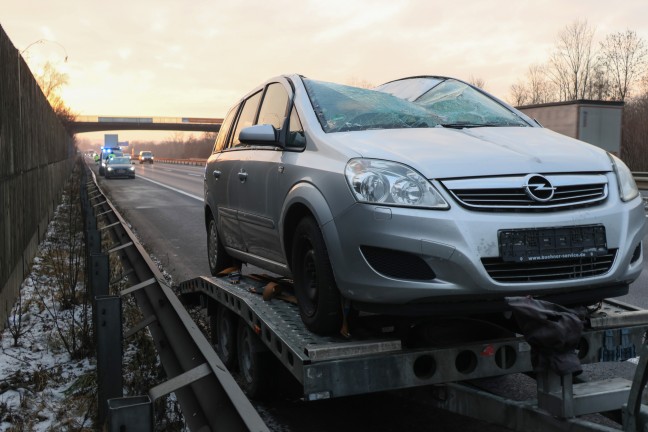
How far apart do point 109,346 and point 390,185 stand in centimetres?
180

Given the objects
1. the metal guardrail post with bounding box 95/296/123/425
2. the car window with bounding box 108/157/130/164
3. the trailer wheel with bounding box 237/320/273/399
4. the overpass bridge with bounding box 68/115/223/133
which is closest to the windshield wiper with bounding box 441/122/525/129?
the trailer wheel with bounding box 237/320/273/399

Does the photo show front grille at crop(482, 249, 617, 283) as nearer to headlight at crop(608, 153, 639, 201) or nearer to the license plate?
the license plate

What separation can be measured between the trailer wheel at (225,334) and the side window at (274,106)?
1400 mm

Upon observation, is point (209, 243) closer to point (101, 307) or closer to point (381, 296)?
point (101, 307)

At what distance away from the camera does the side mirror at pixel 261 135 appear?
428cm

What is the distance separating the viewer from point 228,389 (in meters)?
2.56

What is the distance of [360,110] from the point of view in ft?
13.9

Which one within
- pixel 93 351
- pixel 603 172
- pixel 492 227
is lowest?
pixel 93 351

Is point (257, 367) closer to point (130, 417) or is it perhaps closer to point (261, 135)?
point (261, 135)

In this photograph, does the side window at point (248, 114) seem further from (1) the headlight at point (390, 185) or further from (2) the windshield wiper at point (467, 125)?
(1) the headlight at point (390, 185)

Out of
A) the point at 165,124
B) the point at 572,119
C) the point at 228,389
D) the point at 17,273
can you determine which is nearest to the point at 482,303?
the point at 228,389

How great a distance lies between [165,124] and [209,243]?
115 metres

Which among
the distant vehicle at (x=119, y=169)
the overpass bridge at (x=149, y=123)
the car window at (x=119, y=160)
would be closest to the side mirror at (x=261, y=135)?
the distant vehicle at (x=119, y=169)

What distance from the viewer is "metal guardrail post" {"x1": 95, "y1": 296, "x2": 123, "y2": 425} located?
376cm
